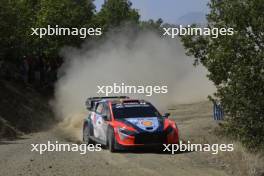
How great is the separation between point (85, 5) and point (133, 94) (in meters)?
20.5

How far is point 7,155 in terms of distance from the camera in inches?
725

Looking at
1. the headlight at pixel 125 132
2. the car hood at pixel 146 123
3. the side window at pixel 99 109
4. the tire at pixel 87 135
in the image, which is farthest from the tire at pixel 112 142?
the tire at pixel 87 135

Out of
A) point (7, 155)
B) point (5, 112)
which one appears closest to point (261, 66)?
point (7, 155)

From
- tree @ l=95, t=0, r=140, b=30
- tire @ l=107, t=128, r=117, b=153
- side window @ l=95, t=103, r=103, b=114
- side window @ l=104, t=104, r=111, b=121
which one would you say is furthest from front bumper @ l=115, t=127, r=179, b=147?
tree @ l=95, t=0, r=140, b=30

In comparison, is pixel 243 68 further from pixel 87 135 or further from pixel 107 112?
pixel 87 135

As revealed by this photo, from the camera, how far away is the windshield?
1945 cm

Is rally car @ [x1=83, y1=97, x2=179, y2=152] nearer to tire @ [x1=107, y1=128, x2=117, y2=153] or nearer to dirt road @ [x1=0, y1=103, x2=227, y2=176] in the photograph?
tire @ [x1=107, y1=128, x2=117, y2=153]

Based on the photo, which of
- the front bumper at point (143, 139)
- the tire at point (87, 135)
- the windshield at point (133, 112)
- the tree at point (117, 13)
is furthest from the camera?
the tree at point (117, 13)

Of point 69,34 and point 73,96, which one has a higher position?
point 69,34

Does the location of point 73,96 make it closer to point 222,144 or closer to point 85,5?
point 85,5

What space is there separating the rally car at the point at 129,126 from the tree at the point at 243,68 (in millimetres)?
3117

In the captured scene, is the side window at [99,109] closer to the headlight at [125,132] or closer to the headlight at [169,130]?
the headlight at [125,132]

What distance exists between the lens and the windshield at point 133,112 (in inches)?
766

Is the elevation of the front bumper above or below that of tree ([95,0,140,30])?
below
